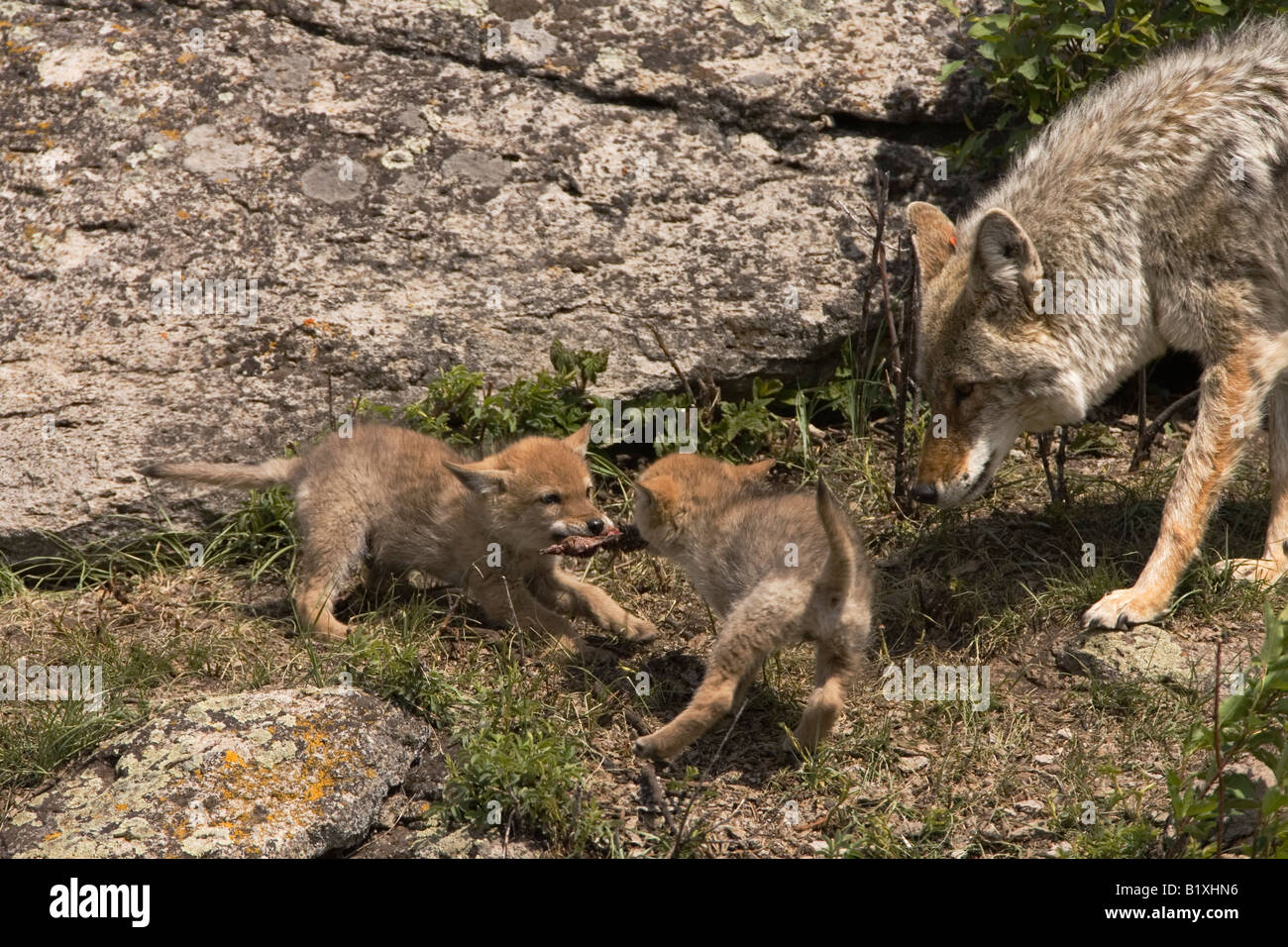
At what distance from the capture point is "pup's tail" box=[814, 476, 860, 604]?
168 inches

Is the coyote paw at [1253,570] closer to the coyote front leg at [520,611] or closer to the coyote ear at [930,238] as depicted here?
the coyote ear at [930,238]

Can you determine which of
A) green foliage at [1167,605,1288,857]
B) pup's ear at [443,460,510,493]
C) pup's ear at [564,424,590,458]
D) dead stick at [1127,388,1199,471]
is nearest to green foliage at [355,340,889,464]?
pup's ear at [564,424,590,458]

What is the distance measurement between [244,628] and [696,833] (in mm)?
2250

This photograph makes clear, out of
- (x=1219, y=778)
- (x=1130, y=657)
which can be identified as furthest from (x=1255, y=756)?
(x=1130, y=657)

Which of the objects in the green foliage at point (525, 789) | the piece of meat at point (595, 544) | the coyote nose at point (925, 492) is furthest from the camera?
the coyote nose at point (925, 492)

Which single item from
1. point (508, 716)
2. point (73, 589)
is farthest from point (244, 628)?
point (508, 716)

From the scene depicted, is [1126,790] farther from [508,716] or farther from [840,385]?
[840,385]

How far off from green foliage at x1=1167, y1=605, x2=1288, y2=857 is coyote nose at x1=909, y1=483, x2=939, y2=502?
168 cm

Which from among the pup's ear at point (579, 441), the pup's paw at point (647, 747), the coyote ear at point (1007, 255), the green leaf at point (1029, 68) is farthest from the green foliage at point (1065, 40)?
the pup's paw at point (647, 747)

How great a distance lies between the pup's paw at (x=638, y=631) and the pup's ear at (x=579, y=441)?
785mm

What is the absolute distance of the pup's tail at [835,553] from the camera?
4.28 metres

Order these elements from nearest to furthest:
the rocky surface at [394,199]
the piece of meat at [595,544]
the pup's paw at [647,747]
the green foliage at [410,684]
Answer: the pup's paw at [647,747] → the green foliage at [410,684] → the piece of meat at [595,544] → the rocky surface at [394,199]

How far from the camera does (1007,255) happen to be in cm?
540

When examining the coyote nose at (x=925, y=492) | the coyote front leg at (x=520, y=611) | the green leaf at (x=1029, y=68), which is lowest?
the coyote front leg at (x=520, y=611)
